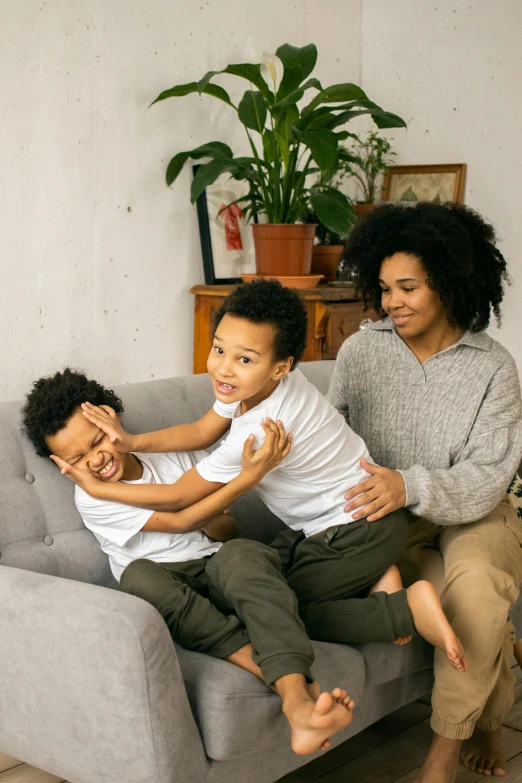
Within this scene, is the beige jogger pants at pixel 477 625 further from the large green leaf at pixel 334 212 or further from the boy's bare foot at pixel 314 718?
the large green leaf at pixel 334 212

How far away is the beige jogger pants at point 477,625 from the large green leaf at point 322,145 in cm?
158

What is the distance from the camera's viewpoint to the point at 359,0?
13.7 feet

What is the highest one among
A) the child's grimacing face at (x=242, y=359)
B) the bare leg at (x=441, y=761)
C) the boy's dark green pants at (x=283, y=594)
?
the child's grimacing face at (x=242, y=359)

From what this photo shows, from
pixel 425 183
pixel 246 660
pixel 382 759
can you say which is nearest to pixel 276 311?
pixel 246 660

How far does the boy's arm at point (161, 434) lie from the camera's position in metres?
1.84

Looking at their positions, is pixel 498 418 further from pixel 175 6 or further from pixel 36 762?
pixel 175 6

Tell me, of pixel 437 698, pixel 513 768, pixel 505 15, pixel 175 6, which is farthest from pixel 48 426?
pixel 505 15

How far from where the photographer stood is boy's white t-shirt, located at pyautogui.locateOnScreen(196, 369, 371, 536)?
175 centimetres

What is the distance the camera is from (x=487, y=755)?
6.61 feet

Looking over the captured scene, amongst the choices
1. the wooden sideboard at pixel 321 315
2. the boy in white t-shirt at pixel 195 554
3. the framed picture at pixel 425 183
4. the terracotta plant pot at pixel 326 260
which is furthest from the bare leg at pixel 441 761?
the framed picture at pixel 425 183

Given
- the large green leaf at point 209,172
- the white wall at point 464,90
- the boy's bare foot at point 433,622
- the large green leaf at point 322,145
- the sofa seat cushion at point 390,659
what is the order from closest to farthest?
the boy's bare foot at point 433,622, the sofa seat cushion at point 390,659, the large green leaf at point 322,145, the large green leaf at point 209,172, the white wall at point 464,90

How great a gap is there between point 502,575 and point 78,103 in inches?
84.4

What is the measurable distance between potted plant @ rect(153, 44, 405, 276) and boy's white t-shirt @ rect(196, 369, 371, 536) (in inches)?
58.2

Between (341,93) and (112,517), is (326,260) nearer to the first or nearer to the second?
(341,93)
